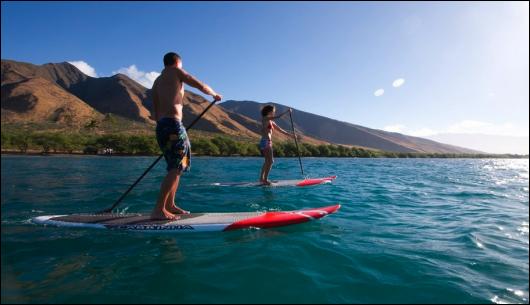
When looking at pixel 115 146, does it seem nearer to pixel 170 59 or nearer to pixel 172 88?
pixel 170 59

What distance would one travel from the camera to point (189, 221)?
6.64 m

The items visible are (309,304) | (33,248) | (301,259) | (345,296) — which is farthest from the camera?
(33,248)

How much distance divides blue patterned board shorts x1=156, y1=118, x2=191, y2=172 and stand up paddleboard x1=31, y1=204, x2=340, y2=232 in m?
1.12

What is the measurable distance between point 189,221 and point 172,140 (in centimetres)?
167

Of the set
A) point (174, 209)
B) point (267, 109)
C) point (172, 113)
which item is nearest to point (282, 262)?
point (172, 113)

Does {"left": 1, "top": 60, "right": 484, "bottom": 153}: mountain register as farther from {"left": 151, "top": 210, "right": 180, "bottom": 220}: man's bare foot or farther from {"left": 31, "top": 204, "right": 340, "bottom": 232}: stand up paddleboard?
{"left": 151, "top": 210, "right": 180, "bottom": 220}: man's bare foot

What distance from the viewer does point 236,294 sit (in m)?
3.65

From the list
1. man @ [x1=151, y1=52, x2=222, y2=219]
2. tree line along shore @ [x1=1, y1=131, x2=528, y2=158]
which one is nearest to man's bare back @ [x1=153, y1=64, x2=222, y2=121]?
man @ [x1=151, y1=52, x2=222, y2=219]

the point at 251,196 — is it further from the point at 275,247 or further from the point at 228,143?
the point at 228,143

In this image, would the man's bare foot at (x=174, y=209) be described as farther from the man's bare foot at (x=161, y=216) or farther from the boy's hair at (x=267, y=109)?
the boy's hair at (x=267, y=109)

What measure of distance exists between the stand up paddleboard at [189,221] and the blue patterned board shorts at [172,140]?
3.67ft

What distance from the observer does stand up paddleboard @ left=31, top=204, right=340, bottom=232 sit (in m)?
6.35

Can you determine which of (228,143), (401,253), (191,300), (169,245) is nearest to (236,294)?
(191,300)

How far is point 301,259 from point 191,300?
1.84m
